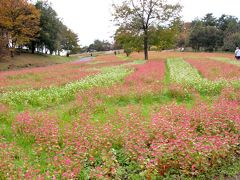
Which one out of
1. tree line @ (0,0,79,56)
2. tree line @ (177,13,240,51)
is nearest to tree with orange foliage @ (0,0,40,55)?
tree line @ (0,0,79,56)

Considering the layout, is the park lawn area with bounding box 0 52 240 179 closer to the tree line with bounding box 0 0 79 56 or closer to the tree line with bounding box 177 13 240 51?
the tree line with bounding box 0 0 79 56

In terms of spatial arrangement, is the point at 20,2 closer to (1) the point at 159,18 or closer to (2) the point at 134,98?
(1) the point at 159,18

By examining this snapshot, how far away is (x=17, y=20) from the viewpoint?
47188mm

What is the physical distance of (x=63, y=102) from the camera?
11641 millimetres

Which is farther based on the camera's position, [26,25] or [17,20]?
[26,25]

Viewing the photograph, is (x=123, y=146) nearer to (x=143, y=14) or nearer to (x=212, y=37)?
(x=143, y=14)

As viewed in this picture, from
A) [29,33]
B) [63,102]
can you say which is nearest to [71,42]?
[29,33]

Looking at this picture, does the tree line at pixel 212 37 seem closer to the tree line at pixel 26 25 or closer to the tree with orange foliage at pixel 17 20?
the tree line at pixel 26 25

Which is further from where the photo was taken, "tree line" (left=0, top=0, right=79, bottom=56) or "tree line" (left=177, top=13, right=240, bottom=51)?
"tree line" (left=177, top=13, right=240, bottom=51)

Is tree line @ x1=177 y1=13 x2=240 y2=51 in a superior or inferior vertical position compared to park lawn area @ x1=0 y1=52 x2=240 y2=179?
superior

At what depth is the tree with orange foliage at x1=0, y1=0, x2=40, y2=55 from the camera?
45469 millimetres

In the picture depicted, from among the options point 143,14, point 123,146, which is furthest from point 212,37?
point 123,146

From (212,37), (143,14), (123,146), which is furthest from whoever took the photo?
(212,37)

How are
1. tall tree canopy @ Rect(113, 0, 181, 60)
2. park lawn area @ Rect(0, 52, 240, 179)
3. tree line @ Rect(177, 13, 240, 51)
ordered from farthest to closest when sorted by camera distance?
tree line @ Rect(177, 13, 240, 51) < tall tree canopy @ Rect(113, 0, 181, 60) < park lawn area @ Rect(0, 52, 240, 179)
